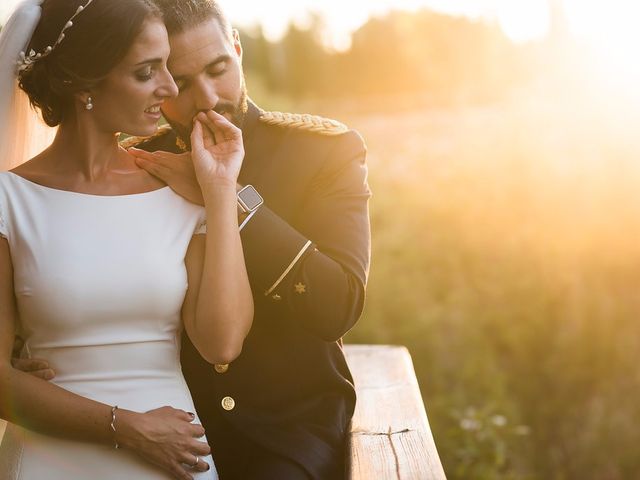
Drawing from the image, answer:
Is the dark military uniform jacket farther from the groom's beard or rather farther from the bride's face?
the bride's face

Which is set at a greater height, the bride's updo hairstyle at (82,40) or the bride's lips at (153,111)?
the bride's updo hairstyle at (82,40)

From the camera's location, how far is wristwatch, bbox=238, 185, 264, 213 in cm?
227

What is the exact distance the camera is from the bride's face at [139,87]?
6.92 ft

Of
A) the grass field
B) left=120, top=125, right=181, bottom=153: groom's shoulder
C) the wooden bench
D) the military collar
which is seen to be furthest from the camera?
the grass field

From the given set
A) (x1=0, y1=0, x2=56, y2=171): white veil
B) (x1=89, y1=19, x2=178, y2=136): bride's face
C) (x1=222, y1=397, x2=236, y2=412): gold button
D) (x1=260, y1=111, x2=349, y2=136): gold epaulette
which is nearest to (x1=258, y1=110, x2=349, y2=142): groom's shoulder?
(x1=260, y1=111, x2=349, y2=136): gold epaulette

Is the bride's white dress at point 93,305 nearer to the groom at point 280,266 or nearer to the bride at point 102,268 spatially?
the bride at point 102,268

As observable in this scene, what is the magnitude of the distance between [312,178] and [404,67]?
92.9 ft

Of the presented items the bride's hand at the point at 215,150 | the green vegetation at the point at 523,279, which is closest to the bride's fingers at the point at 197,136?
the bride's hand at the point at 215,150

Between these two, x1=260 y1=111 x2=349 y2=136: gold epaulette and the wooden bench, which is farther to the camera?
x1=260 y1=111 x2=349 y2=136: gold epaulette

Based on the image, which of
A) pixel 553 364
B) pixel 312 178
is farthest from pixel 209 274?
pixel 553 364

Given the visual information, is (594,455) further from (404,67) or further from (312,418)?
(404,67)

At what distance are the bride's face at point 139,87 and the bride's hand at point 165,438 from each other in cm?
74

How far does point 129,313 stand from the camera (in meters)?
2.11

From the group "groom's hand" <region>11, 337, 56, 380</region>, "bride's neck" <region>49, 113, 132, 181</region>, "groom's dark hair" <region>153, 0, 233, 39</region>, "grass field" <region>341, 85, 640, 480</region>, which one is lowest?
"grass field" <region>341, 85, 640, 480</region>
